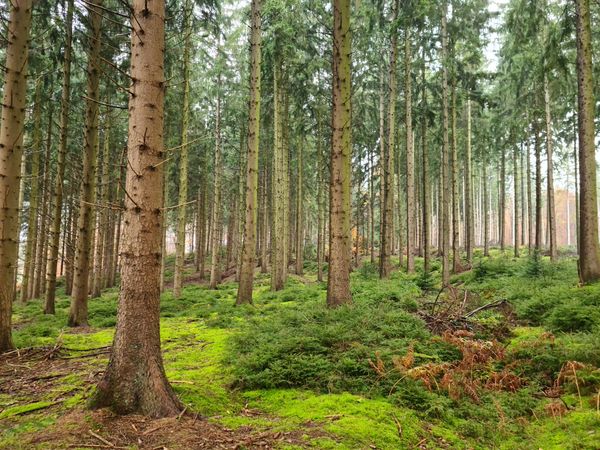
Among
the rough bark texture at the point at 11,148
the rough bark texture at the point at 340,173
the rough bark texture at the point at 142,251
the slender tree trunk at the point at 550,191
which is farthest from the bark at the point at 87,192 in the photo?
the slender tree trunk at the point at 550,191

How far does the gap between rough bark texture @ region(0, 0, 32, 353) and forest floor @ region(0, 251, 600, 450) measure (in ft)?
3.57

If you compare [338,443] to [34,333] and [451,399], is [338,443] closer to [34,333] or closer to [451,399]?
[451,399]

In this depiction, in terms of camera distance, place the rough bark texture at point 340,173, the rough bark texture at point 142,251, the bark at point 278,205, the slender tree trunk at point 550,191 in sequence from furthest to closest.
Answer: the slender tree trunk at point 550,191 < the bark at point 278,205 < the rough bark texture at point 340,173 < the rough bark texture at point 142,251

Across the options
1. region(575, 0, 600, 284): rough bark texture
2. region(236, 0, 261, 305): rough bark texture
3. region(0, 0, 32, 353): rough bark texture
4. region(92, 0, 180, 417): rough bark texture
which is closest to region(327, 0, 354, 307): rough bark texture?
region(236, 0, 261, 305): rough bark texture

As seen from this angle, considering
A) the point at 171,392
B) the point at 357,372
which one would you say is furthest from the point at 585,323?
the point at 171,392

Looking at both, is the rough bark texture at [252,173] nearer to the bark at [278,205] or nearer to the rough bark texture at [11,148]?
the bark at [278,205]

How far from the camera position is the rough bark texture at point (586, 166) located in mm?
9531

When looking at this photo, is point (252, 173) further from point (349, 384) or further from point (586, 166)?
point (586, 166)

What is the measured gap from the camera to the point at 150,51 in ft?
13.3

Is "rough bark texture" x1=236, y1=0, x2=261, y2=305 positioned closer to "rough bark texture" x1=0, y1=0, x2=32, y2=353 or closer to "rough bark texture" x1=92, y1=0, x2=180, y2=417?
"rough bark texture" x1=0, y1=0, x2=32, y2=353

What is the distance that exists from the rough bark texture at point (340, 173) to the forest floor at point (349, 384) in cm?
77

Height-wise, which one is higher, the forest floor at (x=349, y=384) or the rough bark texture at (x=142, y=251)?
the rough bark texture at (x=142, y=251)

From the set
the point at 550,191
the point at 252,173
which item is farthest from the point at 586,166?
the point at 252,173

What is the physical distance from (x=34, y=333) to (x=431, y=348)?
8.36 metres
